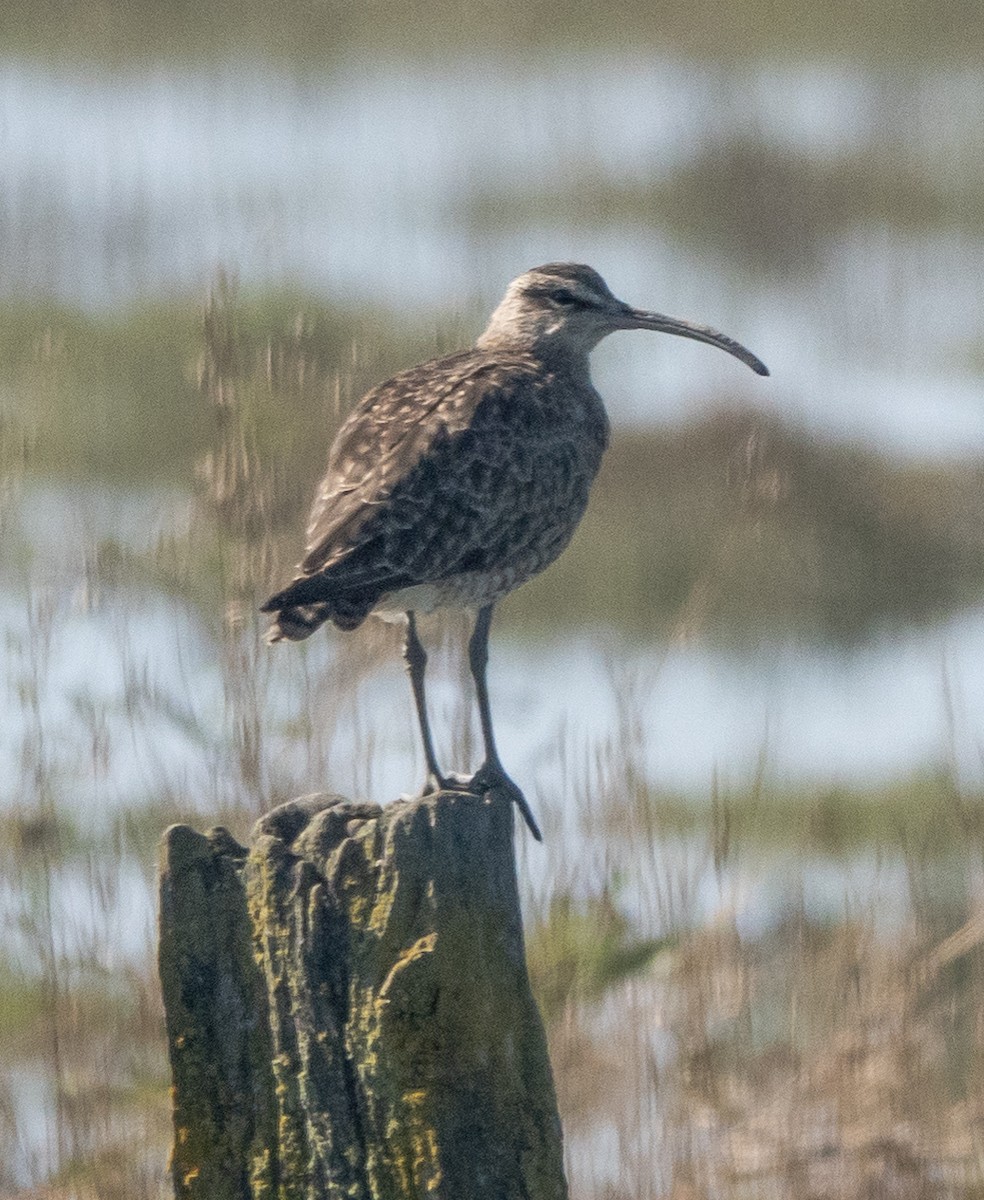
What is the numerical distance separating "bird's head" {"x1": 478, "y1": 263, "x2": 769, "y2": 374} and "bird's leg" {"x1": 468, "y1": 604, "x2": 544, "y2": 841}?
0.95 meters

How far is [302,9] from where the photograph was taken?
965 inches

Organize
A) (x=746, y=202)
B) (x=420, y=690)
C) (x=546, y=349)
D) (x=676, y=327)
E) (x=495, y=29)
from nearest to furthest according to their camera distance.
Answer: (x=420, y=690) < (x=546, y=349) < (x=676, y=327) < (x=746, y=202) < (x=495, y=29)

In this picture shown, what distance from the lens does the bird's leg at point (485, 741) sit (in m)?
5.84

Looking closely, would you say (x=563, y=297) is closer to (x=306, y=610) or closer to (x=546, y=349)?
(x=546, y=349)

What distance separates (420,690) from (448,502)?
1.93ft

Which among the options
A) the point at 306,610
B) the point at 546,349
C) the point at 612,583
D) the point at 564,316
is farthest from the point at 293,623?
the point at 612,583

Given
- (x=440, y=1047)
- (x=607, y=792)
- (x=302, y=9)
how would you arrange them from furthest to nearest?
1. (x=302, y=9)
2. (x=607, y=792)
3. (x=440, y=1047)

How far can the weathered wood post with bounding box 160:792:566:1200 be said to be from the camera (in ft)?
12.9

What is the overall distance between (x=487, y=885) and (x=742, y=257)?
17.3 metres

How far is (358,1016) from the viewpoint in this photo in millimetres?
3951

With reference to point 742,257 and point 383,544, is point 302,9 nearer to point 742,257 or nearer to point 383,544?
point 742,257

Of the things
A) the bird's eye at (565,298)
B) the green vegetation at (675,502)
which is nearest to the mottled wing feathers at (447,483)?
the bird's eye at (565,298)

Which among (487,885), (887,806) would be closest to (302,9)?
(887,806)

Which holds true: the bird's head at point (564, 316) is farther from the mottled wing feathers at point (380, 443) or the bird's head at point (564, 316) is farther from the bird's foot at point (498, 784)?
the bird's foot at point (498, 784)
